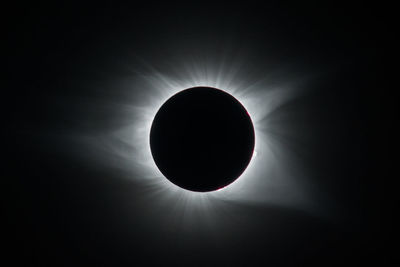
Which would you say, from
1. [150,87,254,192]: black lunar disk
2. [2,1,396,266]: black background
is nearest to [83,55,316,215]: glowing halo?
[2,1,396,266]: black background

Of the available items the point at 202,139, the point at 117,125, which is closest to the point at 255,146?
the point at 202,139

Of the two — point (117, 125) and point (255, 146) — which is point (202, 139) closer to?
point (255, 146)

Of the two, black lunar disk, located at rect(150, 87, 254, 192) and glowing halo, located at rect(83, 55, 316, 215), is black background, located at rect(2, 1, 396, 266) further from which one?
black lunar disk, located at rect(150, 87, 254, 192)

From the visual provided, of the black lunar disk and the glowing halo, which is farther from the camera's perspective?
the glowing halo

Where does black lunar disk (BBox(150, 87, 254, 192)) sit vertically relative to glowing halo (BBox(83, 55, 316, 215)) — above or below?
below

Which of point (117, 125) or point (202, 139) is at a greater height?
point (117, 125)


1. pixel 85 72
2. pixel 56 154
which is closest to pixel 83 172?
pixel 56 154

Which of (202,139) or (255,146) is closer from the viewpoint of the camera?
(202,139)
